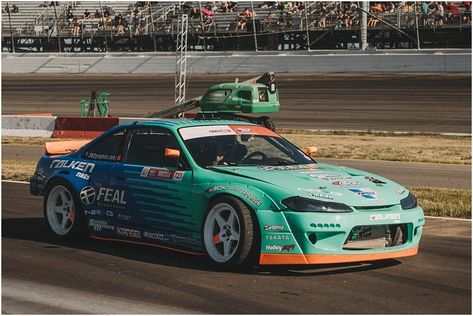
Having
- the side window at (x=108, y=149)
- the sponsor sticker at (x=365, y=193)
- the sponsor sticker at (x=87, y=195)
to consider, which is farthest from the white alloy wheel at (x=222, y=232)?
the sponsor sticker at (x=87, y=195)

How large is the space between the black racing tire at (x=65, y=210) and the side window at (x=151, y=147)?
0.77m

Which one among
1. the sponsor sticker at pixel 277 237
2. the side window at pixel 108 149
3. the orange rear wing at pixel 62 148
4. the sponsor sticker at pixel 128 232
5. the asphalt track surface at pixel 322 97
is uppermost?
the side window at pixel 108 149

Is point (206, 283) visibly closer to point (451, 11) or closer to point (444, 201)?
point (444, 201)

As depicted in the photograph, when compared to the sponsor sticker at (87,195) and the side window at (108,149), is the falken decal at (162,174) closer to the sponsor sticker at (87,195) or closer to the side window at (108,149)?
the side window at (108,149)

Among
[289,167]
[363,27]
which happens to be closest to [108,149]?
[289,167]

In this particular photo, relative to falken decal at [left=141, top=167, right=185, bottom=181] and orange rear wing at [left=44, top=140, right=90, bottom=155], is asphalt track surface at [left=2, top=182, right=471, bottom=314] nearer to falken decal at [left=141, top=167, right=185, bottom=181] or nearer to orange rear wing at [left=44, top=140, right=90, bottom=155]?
falken decal at [left=141, top=167, right=185, bottom=181]

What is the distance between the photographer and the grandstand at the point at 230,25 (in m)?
37.8

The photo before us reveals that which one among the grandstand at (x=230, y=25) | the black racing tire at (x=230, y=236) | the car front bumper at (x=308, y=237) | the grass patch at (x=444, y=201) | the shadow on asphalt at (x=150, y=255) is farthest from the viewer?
the grandstand at (x=230, y=25)

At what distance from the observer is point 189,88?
126 feet

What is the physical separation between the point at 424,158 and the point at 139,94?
66.1ft

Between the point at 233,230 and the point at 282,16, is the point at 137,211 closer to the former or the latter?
the point at 233,230

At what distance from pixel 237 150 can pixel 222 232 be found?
108 cm

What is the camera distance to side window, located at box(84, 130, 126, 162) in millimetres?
9680

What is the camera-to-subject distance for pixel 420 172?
669 inches
